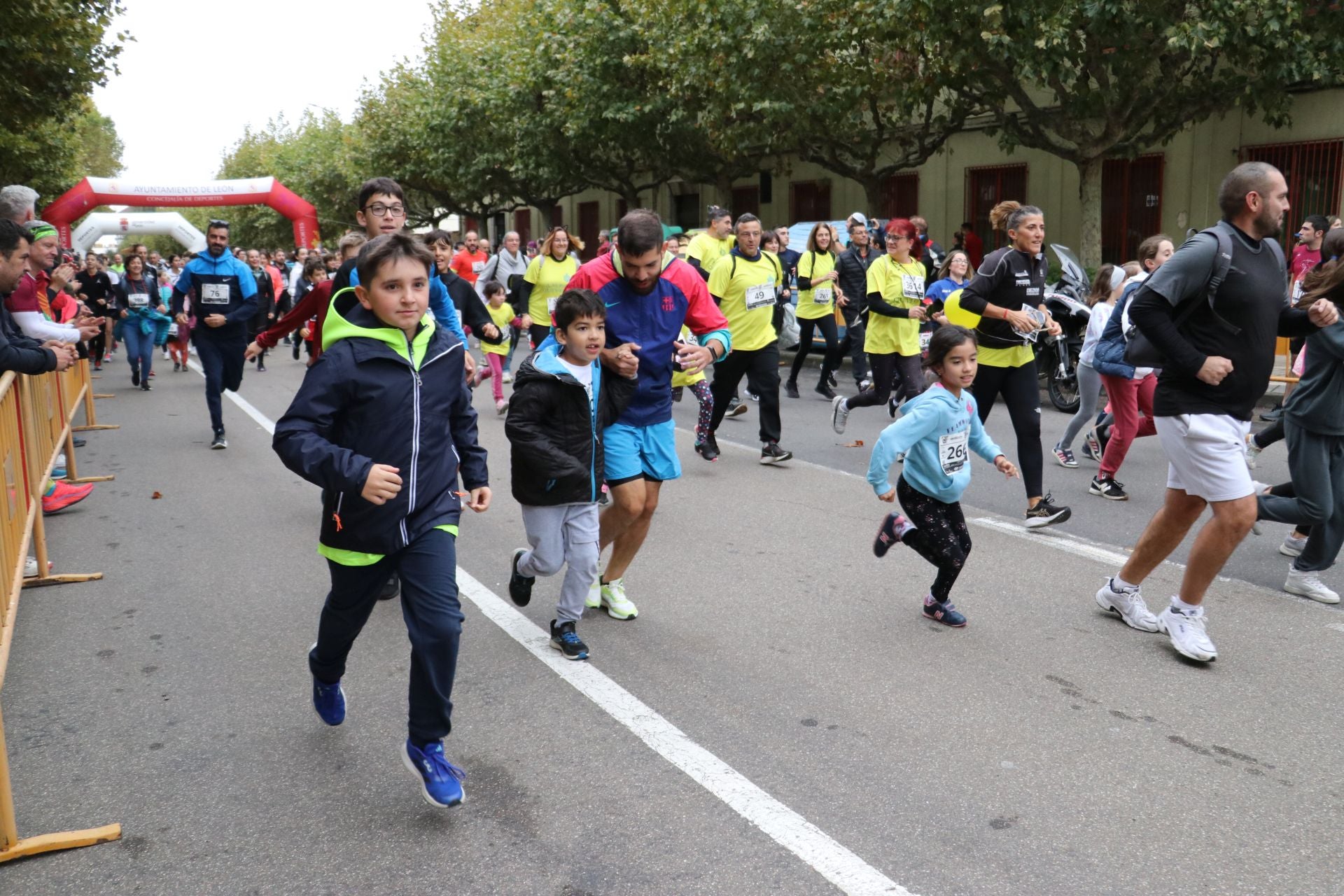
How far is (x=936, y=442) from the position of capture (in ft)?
17.2

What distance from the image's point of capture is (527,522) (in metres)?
4.76

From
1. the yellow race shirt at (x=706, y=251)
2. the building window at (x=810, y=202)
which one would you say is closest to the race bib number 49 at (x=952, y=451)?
the yellow race shirt at (x=706, y=251)

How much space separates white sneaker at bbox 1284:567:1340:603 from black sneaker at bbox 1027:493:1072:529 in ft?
4.41

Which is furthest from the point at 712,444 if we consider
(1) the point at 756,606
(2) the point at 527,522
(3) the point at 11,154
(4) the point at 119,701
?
(3) the point at 11,154

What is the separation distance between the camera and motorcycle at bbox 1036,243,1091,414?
12.7 m

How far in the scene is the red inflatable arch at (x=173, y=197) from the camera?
34844mm

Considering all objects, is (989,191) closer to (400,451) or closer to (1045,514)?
(1045,514)

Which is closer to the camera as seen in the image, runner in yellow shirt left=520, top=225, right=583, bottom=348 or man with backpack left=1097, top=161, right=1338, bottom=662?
man with backpack left=1097, top=161, right=1338, bottom=662

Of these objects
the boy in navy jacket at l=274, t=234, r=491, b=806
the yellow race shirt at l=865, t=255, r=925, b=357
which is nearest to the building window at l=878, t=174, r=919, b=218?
the yellow race shirt at l=865, t=255, r=925, b=357

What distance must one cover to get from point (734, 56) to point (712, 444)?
1212 cm

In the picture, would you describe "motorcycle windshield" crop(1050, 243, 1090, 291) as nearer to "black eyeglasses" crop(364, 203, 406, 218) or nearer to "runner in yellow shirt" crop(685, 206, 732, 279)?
"runner in yellow shirt" crop(685, 206, 732, 279)

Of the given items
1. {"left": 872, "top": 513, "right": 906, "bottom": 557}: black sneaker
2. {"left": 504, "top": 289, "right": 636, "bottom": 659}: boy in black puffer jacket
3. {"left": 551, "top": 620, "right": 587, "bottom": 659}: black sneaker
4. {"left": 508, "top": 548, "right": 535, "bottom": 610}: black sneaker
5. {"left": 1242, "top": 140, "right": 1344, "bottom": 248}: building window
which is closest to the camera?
{"left": 504, "top": 289, "right": 636, "bottom": 659}: boy in black puffer jacket

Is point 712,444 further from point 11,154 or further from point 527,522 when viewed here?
point 11,154

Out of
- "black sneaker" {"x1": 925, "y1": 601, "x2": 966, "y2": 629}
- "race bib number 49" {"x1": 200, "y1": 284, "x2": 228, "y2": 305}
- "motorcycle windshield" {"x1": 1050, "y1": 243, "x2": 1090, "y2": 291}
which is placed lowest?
"black sneaker" {"x1": 925, "y1": 601, "x2": 966, "y2": 629}
